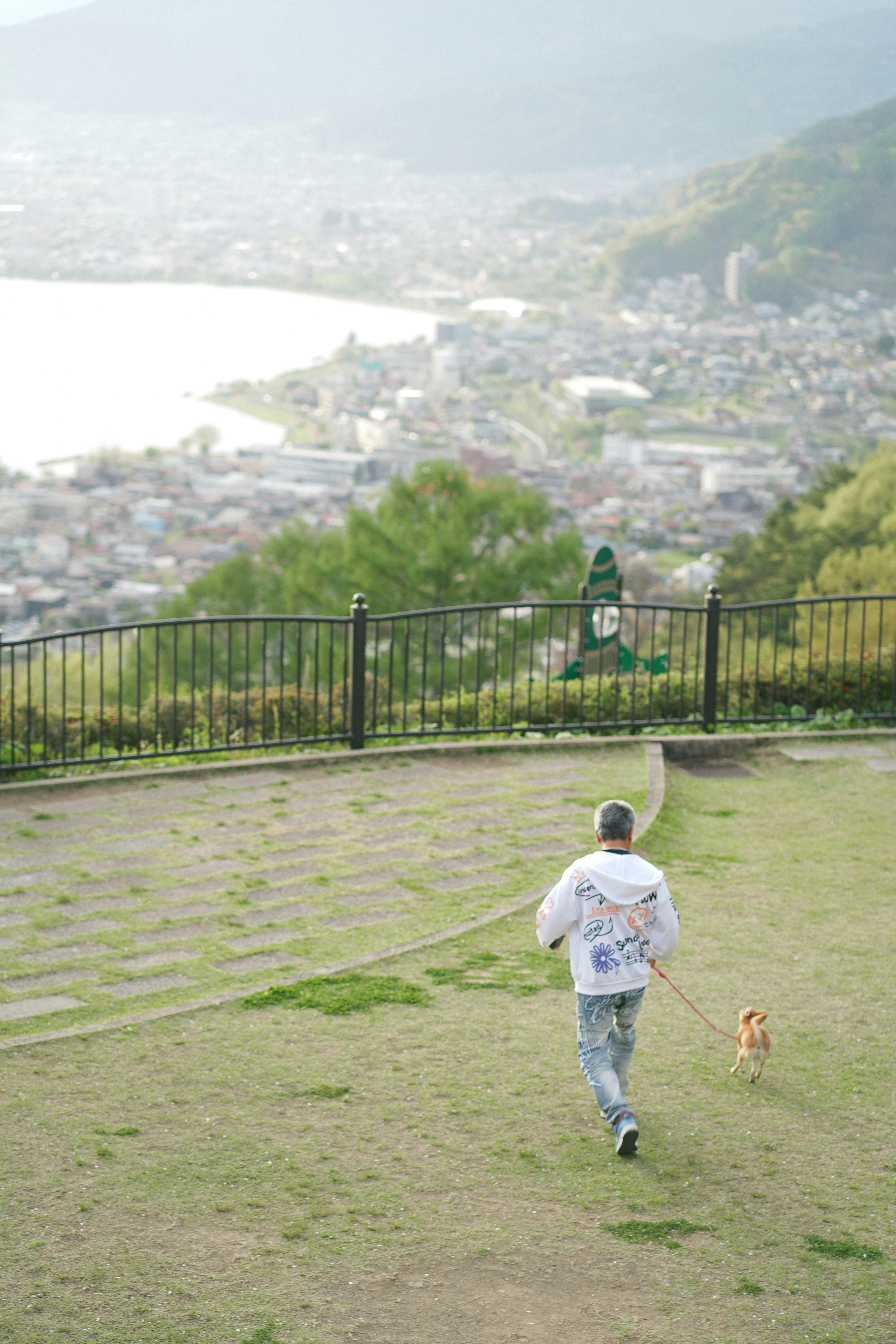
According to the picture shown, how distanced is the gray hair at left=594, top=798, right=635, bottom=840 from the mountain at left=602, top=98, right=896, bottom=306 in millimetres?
107385

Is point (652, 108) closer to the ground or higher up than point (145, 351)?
higher up

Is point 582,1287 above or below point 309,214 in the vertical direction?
below

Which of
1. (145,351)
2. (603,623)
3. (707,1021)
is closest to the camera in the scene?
(707,1021)

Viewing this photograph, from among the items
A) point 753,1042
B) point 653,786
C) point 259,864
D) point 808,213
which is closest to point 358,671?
point 653,786

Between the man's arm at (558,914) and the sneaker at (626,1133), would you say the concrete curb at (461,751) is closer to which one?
the man's arm at (558,914)

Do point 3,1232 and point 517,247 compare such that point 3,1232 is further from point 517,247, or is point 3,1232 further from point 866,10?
point 866,10

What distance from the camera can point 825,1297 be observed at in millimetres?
3742

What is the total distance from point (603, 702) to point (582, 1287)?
7.36 m

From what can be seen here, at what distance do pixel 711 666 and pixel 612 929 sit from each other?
629cm

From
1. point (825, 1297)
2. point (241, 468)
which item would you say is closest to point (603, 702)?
point (825, 1297)

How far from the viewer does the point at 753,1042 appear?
493cm

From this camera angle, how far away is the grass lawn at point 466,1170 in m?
3.65

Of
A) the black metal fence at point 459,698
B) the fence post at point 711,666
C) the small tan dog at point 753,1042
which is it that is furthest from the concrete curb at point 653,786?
the small tan dog at point 753,1042

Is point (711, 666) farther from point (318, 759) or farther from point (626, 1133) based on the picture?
point (626, 1133)
